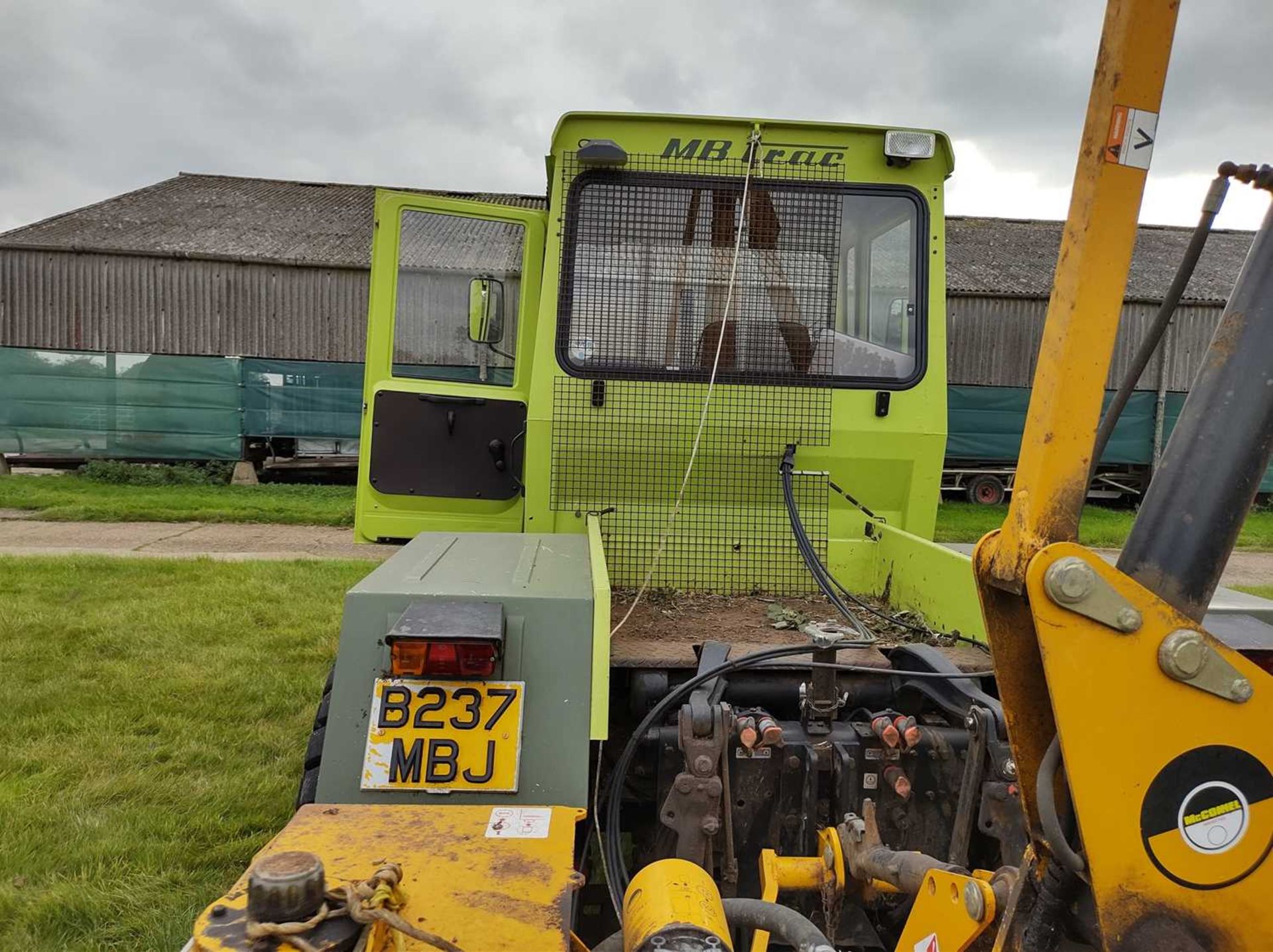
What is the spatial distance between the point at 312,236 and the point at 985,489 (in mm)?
14008

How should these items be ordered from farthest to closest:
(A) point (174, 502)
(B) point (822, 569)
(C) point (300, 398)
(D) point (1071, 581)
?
1. (C) point (300, 398)
2. (A) point (174, 502)
3. (B) point (822, 569)
4. (D) point (1071, 581)

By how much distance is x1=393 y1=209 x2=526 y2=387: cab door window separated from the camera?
12.8 ft

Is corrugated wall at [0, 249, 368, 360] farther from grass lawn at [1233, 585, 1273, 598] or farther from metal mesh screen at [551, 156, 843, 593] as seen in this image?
metal mesh screen at [551, 156, 843, 593]

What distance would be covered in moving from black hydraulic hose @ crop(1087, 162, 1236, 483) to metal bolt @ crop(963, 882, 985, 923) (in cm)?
72

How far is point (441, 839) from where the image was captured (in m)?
1.80

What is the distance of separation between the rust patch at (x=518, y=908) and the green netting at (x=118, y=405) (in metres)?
14.6

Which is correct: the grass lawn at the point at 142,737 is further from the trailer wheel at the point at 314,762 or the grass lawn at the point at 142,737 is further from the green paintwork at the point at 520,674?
the green paintwork at the point at 520,674

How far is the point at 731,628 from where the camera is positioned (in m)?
3.17

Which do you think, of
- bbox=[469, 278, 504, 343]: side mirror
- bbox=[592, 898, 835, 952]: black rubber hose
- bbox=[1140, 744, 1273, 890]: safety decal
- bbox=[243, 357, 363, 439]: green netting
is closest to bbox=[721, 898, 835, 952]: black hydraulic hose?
bbox=[592, 898, 835, 952]: black rubber hose

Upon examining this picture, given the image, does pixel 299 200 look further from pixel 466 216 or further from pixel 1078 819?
pixel 1078 819

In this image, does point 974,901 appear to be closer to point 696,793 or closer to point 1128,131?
point 696,793

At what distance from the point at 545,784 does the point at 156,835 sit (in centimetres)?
240

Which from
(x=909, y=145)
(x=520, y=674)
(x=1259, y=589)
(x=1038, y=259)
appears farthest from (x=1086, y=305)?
(x=1038, y=259)

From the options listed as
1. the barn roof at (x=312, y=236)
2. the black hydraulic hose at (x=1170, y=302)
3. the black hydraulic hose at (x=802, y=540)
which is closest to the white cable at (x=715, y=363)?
the black hydraulic hose at (x=802, y=540)
